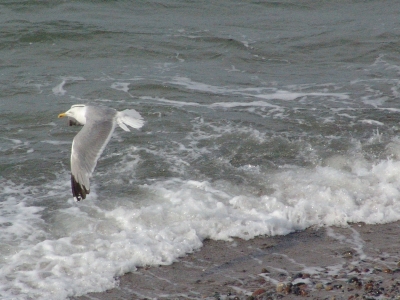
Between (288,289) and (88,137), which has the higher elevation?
(88,137)

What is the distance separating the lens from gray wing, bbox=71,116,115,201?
20.0ft

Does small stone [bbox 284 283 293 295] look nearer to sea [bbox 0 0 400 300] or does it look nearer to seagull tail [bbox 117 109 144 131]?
sea [bbox 0 0 400 300]

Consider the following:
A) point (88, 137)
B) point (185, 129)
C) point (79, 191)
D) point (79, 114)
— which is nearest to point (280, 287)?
point (79, 191)

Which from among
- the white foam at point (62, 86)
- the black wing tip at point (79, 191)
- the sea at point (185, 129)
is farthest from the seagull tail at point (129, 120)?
the white foam at point (62, 86)

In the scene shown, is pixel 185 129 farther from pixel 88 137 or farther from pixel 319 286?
pixel 319 286

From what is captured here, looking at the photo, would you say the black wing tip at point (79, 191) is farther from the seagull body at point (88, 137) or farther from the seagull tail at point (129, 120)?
the seagull tail at point (129, 120)

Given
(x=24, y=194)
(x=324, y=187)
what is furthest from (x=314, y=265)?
(x=24, y=194)

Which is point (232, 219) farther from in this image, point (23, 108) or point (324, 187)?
point (23, 108)

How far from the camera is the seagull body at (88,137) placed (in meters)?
6.14

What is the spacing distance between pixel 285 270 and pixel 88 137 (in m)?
2.35

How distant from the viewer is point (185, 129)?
30.1 feet

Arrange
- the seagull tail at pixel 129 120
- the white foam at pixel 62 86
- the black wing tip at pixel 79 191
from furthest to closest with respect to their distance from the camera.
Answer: the white foam at pixel 62 86 < the seagull tail at pixel 129 120 < the black wing tip at pixel 79 191

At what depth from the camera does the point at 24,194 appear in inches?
285

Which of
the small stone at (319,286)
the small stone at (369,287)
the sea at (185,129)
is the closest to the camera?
the small stone at (369,287)
